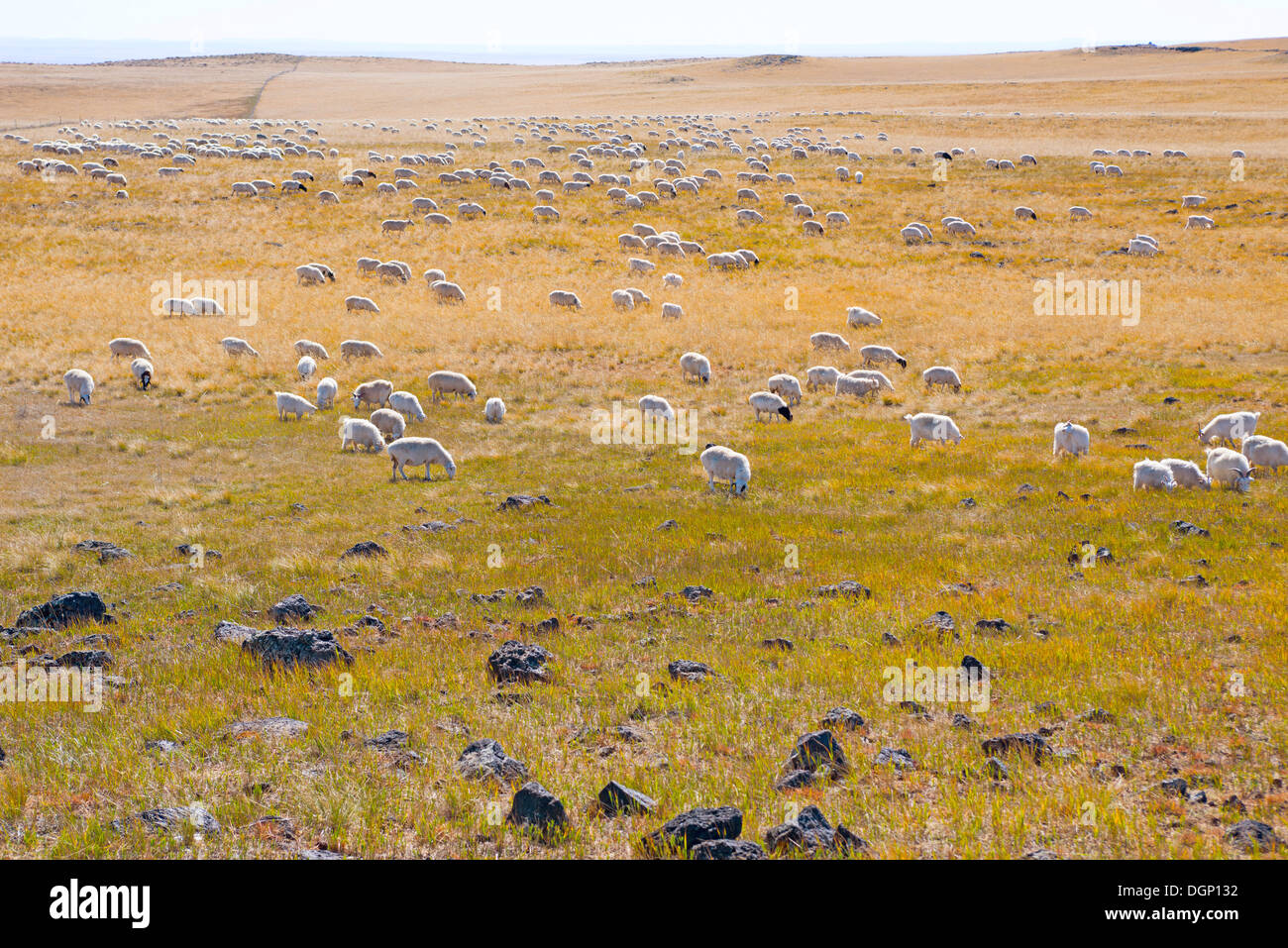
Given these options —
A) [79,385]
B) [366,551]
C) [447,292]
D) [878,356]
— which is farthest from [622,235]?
[366,551]

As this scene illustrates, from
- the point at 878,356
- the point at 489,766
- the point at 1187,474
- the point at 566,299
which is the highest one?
the point at 566,299

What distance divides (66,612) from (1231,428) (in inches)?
806

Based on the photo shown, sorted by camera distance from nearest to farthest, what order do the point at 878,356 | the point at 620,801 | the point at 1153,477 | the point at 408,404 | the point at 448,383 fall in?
the point at 620,801
the point at 1153,477
the point at 408,404
the point at 448,383
the point at 878,356

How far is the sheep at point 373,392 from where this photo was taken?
24438 millimetres

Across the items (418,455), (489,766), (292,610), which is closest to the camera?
(489,766)

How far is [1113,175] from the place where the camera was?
60438mm

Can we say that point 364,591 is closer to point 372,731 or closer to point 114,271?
point 372,731

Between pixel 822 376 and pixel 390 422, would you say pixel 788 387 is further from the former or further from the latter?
pixel 390 422

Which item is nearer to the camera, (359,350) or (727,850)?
(727,850)

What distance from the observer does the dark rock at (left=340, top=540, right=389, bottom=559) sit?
558 inches

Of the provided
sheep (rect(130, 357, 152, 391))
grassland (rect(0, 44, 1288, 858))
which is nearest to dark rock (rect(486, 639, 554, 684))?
grassland (rect(0, 44, 1288, 858))

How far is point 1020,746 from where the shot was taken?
7.55 metres

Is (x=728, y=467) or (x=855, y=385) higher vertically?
(x=855, y=385)
